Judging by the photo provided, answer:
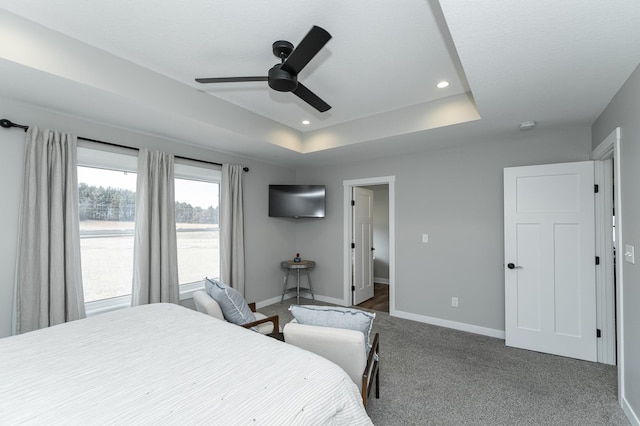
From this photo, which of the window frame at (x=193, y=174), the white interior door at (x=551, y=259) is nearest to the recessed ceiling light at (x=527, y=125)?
the white interior door at (x=551, y=259)

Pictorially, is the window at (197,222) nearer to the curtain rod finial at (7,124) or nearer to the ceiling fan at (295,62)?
the curtain rod finial at (7,124)

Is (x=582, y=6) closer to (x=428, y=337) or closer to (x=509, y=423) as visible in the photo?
(x=509, y=423)

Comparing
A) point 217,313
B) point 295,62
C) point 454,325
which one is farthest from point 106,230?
point 454,325

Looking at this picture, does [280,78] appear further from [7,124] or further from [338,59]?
[7,124]

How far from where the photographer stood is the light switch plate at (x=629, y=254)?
2.10 m

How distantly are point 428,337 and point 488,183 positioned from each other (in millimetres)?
2092

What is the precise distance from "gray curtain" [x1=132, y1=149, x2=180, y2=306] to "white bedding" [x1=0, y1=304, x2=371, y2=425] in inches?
55.0

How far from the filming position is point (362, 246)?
5391mm

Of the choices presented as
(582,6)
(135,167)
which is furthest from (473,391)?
(135,167)

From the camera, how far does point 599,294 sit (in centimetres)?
304

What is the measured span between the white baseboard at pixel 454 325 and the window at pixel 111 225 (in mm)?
3123

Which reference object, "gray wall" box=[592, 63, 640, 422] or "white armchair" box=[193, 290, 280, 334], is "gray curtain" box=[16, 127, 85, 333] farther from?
"gray wall" box=[592, 63, 640, 422]

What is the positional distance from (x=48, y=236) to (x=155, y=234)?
0.93 metres

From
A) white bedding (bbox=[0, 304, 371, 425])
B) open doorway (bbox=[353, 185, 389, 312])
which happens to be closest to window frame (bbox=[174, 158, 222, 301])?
white bedding (bbox=[0, 304, 371, 425])
